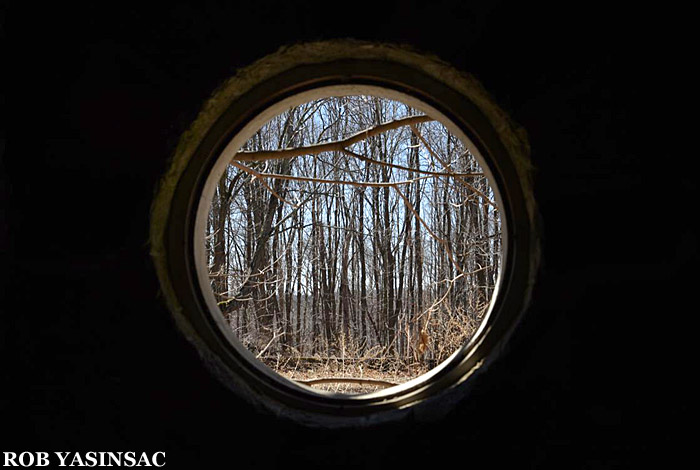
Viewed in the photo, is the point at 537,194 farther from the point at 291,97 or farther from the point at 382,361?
the point at 382,361

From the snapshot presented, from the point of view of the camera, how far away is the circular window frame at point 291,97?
1.04 metres

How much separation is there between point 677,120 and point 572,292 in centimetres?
44

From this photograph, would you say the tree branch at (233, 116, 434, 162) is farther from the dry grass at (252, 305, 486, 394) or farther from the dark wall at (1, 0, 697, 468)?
the dry grass at (252, 305, 486, 394)

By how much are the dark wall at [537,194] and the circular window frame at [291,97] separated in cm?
4

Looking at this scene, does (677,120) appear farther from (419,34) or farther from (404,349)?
(404,349)

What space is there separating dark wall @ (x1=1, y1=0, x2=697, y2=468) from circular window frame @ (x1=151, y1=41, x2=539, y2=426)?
0.04 m

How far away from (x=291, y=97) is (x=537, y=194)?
2.16 ft

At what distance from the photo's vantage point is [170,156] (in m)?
1.03

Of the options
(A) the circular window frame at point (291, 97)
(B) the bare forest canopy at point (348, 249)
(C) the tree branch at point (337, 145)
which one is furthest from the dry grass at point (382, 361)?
(A) the circular window frame at point (291, 97)

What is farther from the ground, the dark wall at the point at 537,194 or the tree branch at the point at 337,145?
the tree branch at the point at 337,145

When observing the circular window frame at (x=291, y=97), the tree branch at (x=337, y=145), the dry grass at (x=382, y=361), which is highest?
the tree branch at (x=337, y=145)

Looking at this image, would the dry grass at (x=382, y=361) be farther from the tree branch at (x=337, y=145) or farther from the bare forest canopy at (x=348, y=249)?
the tree branch at (x=337, y=145)

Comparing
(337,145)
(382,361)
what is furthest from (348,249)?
A: (337,145)

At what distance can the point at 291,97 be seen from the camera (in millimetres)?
1198
